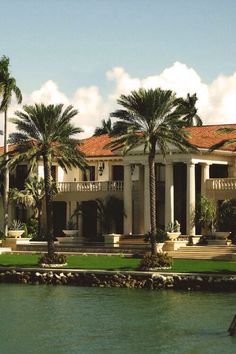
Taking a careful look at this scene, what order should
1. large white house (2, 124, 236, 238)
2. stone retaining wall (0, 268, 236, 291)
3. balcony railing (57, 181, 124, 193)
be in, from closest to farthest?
1. stone retaining wall (0, 268, 236, 291)
2. large white house (2, 124, 236, 238)
3. balcony railing (57, 181, 124, 193)

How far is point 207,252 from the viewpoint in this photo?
58.2 metres

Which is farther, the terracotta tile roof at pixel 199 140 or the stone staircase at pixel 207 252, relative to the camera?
the terracotta tile roof at pixel 199 140

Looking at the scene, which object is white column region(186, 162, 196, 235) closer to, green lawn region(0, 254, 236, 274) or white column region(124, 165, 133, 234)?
white column region(124, 165, 133, 234)

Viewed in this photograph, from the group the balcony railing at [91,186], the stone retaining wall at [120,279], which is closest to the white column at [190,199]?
the balcony railing at [91,186]

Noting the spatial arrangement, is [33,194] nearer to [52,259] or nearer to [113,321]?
[52,259]

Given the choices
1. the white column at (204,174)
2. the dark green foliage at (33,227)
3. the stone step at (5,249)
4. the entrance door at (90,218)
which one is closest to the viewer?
the stone step at (5,249)

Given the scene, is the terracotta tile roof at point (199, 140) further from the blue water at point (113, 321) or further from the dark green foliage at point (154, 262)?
the blue water at point (113, 321)

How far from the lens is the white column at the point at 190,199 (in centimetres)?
6362

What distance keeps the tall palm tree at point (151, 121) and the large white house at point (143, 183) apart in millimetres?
7851

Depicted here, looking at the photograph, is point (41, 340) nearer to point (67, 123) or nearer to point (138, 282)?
point (138, 282)

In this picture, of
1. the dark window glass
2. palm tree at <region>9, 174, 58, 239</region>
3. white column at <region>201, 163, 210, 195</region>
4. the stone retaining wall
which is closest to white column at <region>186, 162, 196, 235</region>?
white column at <region>201, 163, 210, 195</region>

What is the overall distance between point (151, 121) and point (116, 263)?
339 inches

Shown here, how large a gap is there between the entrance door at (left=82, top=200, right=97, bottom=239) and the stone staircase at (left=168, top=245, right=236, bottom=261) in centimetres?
1375

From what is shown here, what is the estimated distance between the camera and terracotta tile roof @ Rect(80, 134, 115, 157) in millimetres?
73162
